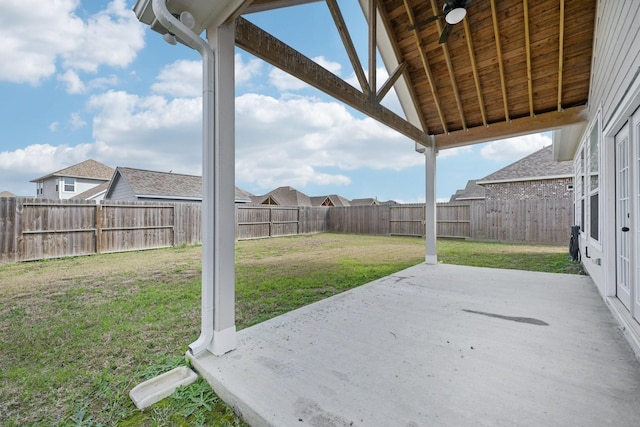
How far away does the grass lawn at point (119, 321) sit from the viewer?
1627mm

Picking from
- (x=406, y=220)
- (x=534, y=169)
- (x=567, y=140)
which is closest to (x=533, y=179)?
(x=534, y=169)

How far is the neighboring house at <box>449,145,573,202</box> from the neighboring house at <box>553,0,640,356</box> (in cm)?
1131

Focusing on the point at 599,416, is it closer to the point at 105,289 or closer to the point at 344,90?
the point at 344,90

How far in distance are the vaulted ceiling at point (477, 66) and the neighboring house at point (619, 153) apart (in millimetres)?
433

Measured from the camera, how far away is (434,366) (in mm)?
1912

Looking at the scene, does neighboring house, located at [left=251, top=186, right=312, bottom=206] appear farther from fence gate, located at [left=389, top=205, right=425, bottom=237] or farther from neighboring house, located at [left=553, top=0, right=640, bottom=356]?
neighboring house, located at [left=553, top=0, right=640, bottom=356]

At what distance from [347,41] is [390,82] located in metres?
1.05

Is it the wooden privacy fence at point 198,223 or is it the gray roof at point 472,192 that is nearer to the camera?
the wooden privacy fence at point 198,223

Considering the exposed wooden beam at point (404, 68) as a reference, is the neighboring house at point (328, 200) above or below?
below

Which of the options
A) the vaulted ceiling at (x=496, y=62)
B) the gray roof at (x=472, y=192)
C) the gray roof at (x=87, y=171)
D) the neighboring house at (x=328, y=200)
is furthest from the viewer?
the neighboring house at (x=328, y=200)

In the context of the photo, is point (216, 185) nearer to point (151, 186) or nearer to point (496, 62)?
point (496, 62)

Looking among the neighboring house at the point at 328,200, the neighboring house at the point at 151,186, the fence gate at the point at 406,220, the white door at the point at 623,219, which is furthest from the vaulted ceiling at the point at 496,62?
the neighboring house at the point at 328,200

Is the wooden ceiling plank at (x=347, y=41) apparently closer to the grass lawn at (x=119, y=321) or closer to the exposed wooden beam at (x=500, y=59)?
the exposed wooden beam at (x=500, y=59)

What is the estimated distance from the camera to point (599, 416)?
141cm
